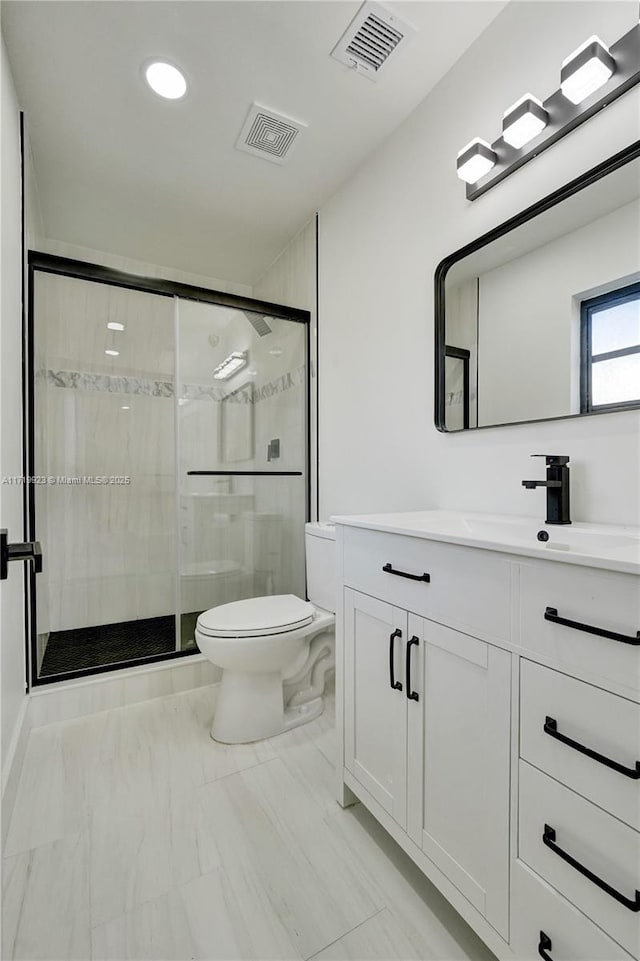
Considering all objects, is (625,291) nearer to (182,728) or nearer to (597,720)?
(597,720)

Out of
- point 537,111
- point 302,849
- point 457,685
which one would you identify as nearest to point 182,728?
point 302,849

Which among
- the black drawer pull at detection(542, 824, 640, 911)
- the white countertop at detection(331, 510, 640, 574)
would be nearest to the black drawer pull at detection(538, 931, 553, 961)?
the black drawer pull at detection(542, 824, 640, 911)

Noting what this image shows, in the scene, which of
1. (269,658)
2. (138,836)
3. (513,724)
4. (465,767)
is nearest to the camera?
(513,724)

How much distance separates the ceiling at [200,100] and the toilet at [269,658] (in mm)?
1716

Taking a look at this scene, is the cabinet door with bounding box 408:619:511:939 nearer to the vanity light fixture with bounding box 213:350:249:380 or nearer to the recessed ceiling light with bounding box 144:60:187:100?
the vanity light fixture with bounding box 213:350:249:380

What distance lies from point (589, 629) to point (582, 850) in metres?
0.35

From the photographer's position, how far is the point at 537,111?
1.21 meters

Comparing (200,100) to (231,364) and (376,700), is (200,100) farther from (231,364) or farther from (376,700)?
(376,700)

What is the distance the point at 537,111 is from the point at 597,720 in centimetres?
150

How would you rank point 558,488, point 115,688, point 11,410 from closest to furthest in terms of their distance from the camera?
1. point 558,488
2. point 11,410
3. point 115,688

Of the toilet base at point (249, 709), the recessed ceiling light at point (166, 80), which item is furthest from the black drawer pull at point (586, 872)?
the recessed ceiling light at point (166, 80)

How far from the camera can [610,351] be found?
1092mm

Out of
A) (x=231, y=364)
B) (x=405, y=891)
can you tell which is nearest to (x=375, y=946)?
(x=405, y=891)

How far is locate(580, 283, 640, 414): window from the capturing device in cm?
105
